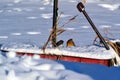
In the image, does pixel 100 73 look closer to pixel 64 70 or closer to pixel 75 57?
pixel 64 70

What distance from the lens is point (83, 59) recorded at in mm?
2846

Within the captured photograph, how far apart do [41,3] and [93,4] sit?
54.4 inches

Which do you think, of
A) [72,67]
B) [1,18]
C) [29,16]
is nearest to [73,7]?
[29,16]

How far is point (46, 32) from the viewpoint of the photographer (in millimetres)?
6727

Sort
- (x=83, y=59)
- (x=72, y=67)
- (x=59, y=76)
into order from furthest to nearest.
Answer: (x=83, y=59) < (x=72, y=67) < (x=59, y=76)

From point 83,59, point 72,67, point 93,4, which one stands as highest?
point 72,67

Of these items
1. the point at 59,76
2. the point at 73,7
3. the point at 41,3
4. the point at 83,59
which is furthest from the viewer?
the point at 41,3

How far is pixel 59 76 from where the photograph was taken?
208cm

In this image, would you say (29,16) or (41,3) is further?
(41,3)

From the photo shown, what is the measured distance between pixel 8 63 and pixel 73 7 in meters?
7.79

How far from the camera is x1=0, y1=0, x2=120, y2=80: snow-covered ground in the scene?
211 cm

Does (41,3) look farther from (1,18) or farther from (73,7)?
(1,18)

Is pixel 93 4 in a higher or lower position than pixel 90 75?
lower

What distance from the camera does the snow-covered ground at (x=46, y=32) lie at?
2.11 metres
